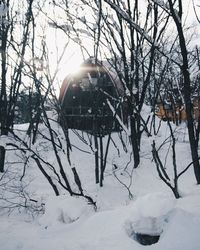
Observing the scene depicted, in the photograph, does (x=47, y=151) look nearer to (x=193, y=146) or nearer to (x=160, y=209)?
(x=193, y=146)

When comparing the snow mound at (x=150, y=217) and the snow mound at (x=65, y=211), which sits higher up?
the snow mound at (x=150, y=217)

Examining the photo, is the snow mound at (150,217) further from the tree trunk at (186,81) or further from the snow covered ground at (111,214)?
the tree trunk at (186,81)

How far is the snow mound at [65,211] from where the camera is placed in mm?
7695

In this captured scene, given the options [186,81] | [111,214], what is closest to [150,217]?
[111,214]

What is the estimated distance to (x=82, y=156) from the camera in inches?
555

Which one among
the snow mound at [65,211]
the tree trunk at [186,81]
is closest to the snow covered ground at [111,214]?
the snow mound at [65,211]

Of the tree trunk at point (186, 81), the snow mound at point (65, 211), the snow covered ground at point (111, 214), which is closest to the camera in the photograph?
the snow covered ground at point (111, 214)

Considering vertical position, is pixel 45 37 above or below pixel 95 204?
above

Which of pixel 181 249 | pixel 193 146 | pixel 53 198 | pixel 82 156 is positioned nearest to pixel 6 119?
pixel 82 156

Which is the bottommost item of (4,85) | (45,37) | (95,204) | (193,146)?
(95,204)

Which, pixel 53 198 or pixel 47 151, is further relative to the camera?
pixel 47 151

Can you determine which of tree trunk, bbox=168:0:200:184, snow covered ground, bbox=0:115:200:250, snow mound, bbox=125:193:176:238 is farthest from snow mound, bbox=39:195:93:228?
tree trunk, bbox=168:0:200:184

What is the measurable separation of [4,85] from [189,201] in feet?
35.1

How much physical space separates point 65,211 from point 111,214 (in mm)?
1752
